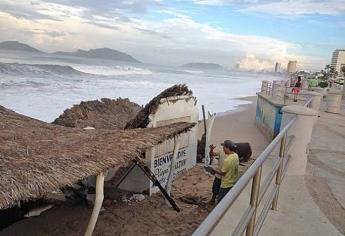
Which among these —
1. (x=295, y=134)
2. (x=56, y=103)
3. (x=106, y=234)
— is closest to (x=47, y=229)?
(x=106, y=234)

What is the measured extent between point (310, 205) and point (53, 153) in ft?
12.0

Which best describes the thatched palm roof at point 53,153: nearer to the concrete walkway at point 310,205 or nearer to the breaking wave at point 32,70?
the concrete walkway at point 310,205

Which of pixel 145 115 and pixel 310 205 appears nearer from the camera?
pixel 310 205

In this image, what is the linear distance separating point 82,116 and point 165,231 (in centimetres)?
432

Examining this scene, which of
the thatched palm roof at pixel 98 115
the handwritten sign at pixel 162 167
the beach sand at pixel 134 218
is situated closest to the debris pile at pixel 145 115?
the handwritten sign at pixel 162 167

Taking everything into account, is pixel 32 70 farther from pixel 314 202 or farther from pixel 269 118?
pixel 314 202

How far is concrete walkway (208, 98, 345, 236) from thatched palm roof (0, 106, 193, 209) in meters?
1.48

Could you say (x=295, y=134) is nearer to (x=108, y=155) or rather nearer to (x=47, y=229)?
(x=108, y=155)

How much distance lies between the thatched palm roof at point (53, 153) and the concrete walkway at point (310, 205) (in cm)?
148

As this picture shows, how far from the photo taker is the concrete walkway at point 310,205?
5273 mm

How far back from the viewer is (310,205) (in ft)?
20.4

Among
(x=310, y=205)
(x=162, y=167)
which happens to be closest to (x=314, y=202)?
(x=310, y=205)

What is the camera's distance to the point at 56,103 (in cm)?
2422

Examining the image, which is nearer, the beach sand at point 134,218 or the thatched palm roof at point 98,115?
the beach sand at point 134,218
